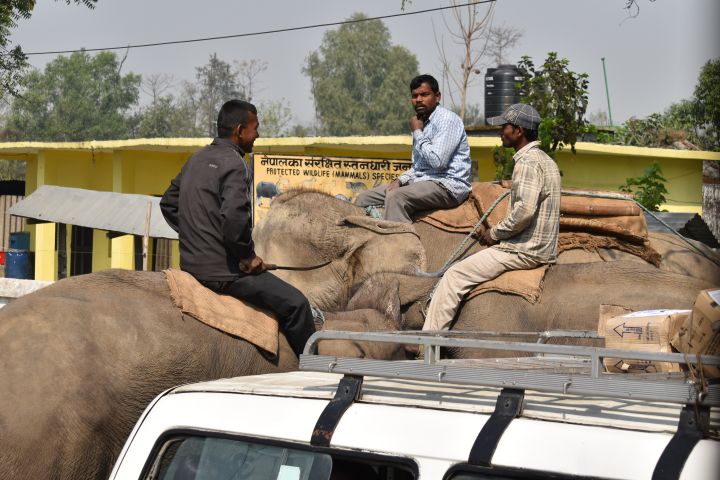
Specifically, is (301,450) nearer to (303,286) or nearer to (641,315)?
(641,315)

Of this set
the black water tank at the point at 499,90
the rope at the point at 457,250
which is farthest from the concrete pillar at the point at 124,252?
the rope at the point at 457,250

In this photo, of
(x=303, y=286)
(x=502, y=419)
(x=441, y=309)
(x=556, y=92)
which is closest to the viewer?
(x=502, y=419)

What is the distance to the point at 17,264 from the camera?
23.7m

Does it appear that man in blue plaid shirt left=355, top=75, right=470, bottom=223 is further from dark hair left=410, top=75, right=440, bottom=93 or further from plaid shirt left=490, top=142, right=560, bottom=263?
plaid shirt left=490, top=142, right=560, bottom=263

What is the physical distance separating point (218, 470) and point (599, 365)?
Answer: 111cm

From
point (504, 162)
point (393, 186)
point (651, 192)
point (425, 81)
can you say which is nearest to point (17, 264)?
Answer: point (504, 162)

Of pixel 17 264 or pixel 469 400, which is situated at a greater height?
pixel 469 400

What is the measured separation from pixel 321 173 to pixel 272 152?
670 centimetres

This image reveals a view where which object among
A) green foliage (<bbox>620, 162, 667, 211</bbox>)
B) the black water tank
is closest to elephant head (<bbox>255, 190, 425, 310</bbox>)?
green foliage (<bbox>620, 162, 667, 211</bbox>)

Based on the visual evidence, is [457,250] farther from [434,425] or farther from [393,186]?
[434,425]

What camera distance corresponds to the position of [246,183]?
5688 millimetres

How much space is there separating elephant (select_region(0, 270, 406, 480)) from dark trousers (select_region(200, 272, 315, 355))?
0.62ft

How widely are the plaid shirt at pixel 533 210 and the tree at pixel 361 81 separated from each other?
78.3 metres

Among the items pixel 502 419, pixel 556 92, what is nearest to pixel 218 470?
pixel 502 419
